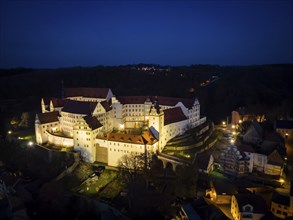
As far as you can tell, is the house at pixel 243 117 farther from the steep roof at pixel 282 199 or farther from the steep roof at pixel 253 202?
the steep roof at pixel 253 202

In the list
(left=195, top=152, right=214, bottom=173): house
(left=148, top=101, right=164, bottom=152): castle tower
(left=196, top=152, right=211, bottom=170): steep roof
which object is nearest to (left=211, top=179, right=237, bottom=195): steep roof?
(left=195, top=152, right=214, bottom=173): house

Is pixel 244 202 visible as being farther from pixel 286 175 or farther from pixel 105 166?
pixel 105 166

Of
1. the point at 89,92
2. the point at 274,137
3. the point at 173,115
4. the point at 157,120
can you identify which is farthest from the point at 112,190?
the point at 89,92

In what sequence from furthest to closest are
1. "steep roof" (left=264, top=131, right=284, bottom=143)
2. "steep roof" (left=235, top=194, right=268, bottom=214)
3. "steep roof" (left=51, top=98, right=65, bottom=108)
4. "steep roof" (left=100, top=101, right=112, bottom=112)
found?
"steep roof" (left=51, top=98, right=65, bottom=108), "steep roof" (left=100, top=101, right=112, bottom=112), "steep roof" (left=264, top=131, right=284, bottom=143), "steep roof" (left=235, top=194, right=268, bottom=214)

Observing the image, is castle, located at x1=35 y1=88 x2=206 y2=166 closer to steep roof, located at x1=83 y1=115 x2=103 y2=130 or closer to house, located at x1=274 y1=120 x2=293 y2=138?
steep roof, located at x1=83 y1=115 x2=103 y2=130

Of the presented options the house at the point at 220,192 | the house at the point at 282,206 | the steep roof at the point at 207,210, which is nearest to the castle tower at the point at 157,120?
the house at the point at 220,192

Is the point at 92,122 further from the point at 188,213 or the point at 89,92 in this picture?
the point at 188,213
